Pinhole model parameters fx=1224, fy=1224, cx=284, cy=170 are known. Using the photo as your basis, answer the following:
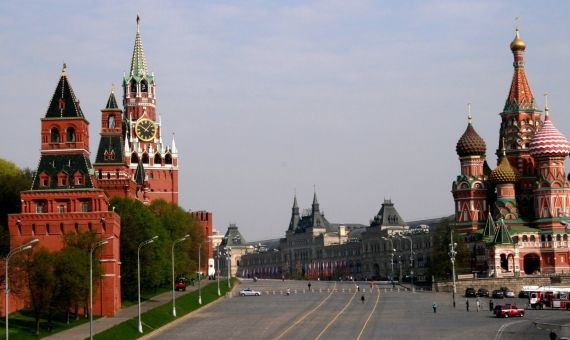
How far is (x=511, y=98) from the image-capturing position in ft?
595

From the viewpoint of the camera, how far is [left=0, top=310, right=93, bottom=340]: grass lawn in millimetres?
83106

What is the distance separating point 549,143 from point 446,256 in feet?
76.4

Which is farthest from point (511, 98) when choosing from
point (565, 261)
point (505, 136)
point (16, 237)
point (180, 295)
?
point (16, 237)

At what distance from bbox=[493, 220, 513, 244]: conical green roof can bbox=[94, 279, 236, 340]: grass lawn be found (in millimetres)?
45718

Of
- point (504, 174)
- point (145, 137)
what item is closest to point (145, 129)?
point (145, 137)

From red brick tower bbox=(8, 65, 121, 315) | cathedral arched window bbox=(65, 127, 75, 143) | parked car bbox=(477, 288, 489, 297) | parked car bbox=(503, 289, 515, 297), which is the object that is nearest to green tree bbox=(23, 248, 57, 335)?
red brick tower bbox=(8, 65, 121, 315)

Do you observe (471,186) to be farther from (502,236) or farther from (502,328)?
(502,328)

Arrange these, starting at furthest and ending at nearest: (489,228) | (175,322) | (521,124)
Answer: (521,124) → (489,228) → (175,322)

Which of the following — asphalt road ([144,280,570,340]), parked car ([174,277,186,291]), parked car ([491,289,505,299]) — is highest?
parked car ([174,277,186,291])

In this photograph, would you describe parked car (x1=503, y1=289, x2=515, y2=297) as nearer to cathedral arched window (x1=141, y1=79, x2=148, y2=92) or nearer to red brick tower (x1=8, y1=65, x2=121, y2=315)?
red brick tower (x1=8, y1=65, x2=121, y2=315)

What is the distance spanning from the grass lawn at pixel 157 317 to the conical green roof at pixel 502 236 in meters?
45.7

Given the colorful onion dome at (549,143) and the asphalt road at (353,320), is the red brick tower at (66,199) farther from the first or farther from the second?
the colorful onion dome at (549,143)

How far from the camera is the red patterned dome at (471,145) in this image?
178 m

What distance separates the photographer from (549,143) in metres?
171
